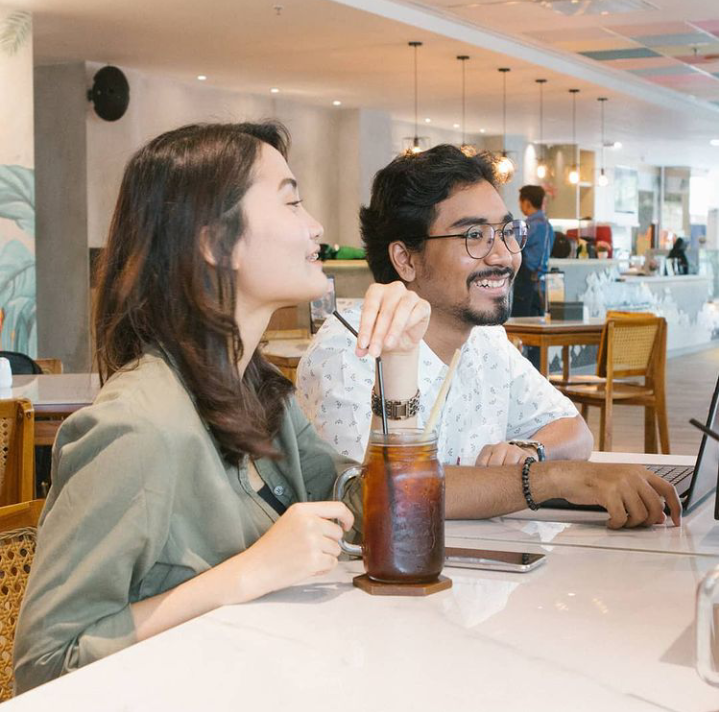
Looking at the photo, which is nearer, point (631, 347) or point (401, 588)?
point (401, 588)

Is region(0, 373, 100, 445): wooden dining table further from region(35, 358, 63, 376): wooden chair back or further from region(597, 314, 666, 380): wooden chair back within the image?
region(597, 314, 666, 380): wooden chair back

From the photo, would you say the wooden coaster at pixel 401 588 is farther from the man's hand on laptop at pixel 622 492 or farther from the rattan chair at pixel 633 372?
the rattan chair at pixel 633 372

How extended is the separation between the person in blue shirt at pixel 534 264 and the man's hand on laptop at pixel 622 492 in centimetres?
776

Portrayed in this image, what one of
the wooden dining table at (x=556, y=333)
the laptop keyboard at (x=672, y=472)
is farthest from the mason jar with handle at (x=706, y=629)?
the wooden dining table at (x=556, y=333)

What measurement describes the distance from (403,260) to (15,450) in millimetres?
1040

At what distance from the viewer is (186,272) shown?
1.36m

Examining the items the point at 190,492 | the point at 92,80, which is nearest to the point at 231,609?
the point at 190,492

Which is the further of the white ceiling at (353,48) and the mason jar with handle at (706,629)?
the white ceiling at (353,48)

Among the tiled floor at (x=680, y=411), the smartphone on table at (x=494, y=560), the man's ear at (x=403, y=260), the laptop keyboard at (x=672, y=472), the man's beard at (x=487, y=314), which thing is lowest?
the tiled floor at (x=680, y=411)

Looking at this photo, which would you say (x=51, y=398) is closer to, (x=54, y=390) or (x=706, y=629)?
(x=54, y=390)

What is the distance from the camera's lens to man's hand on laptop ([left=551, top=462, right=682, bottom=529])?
5.40ft

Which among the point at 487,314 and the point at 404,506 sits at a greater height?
the point at 487,314

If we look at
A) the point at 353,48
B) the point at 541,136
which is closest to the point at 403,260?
the point at 353,48

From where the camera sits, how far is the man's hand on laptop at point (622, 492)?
165 cm
